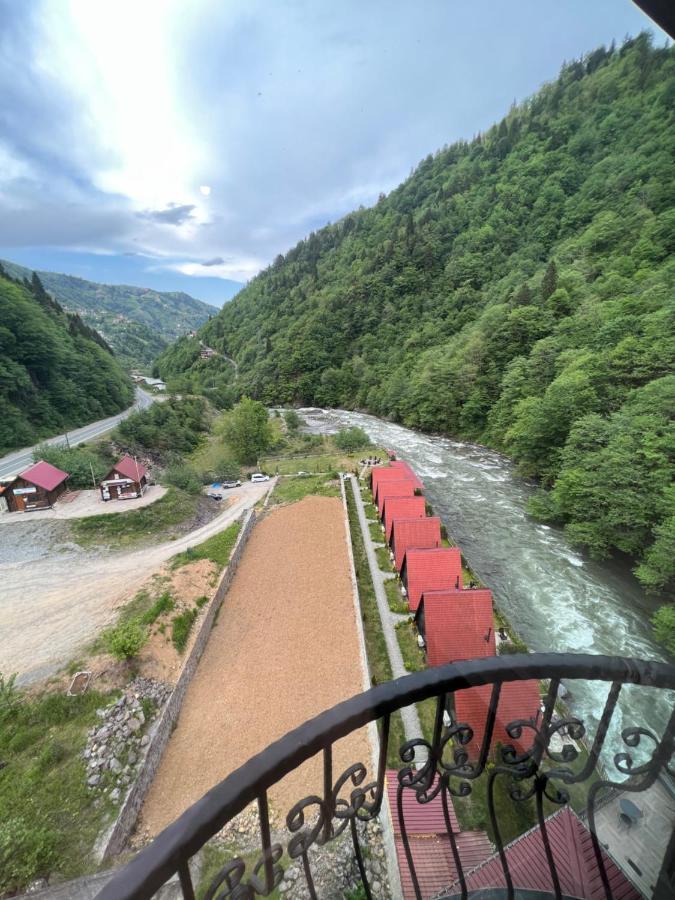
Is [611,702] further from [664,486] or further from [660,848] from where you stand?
[664,486]

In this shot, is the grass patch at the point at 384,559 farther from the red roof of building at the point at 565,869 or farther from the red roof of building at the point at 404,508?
the red roof of building at the point at 565,869

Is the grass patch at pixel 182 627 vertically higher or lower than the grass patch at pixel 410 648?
lower

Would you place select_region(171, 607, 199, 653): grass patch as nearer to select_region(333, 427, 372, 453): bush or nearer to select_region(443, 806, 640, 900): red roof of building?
select_region(443, 806, 640, 900): red roof of building

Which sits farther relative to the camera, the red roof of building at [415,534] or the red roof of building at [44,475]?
the red roof of building at [44,475]

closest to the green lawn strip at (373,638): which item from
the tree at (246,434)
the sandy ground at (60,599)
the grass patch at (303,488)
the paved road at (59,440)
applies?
the grass patch at (303,488)

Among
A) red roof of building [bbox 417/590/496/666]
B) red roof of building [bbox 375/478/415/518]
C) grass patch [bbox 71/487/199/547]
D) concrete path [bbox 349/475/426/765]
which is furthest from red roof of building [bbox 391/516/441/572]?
grass patch [bbox 71/487/199/547]

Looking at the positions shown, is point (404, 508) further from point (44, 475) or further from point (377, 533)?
point (44, 475)

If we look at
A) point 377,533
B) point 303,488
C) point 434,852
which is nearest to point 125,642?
point 434,852
